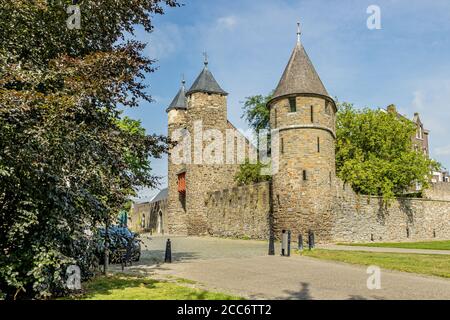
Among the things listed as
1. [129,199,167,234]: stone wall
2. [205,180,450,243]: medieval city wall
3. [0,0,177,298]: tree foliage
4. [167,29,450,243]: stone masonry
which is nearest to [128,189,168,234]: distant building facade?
[129,199,167,234]: stone wall

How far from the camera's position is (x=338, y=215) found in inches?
989

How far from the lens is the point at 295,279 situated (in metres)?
10.3

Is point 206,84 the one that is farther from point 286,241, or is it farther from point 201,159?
point 286,241

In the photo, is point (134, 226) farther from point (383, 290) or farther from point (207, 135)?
point (383, 290)

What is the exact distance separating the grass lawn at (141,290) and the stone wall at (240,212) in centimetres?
1837

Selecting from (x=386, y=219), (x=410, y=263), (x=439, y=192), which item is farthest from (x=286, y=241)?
(x=439, y=192)

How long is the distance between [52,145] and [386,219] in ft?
83.1

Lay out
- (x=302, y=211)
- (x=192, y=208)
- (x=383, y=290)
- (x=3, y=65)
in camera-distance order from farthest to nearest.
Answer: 1. (x=192, y=208)
2. (x=302, y=211)
3. (x=383, y=290)
4. (x=3, y=65)

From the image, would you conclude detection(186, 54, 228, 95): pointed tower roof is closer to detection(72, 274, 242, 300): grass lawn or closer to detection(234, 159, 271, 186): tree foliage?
detection(234, 159, 271, 186): tree foliage

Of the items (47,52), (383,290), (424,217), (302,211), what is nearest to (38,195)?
(47,52)

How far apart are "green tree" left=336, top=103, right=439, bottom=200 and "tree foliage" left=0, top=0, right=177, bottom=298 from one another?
82.5 feet

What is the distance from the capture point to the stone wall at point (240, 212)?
28.7 metres

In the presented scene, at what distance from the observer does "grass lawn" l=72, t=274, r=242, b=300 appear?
26.1 feet

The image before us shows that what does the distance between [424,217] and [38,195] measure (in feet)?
98.4
